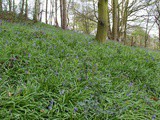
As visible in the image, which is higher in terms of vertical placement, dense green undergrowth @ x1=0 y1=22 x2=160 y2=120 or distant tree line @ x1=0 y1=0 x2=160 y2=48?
distant tree line @ x1=0 y1=0 x2=160 y2=48

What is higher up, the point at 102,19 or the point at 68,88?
the point at 102,19

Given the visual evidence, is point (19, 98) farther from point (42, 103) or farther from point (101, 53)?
point (101, 53)

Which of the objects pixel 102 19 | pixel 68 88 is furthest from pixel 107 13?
pixel 68 88

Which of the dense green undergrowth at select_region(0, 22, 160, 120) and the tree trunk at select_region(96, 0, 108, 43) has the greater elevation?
the tree trunk at select_region(96, 0, 108, 43)

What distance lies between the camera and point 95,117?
212 cm

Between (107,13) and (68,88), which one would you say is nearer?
(68,88)

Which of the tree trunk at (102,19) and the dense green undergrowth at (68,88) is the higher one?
the tree trunk at (102,19)

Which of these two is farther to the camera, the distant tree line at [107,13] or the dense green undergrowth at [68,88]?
the distant tree line at [107,13]

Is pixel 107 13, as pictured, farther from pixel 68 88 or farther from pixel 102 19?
pixel 68 88

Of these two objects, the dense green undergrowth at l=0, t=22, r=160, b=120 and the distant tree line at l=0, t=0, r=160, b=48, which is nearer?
the dense green undergrowth at l=0, t=22, r=160, b=120

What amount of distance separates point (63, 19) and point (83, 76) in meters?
8.94

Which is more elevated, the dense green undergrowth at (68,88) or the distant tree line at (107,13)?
the distant tree line at (107,13)

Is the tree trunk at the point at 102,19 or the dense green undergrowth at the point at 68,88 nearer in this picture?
the dense green undergrowth at the point at 68,88

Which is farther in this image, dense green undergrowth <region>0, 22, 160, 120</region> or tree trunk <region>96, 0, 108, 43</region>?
tree trunk <region>96, 0, 108, 43</region>
